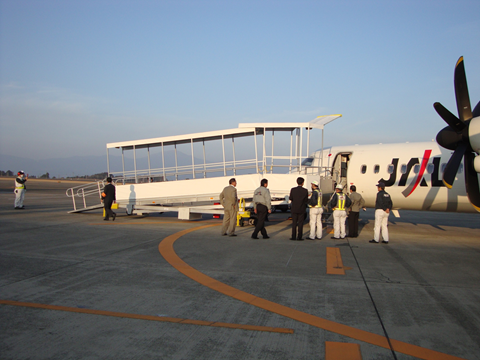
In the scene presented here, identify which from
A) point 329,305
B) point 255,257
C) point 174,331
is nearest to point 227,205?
point 255,257

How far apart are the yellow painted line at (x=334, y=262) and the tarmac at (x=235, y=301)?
0.08ft

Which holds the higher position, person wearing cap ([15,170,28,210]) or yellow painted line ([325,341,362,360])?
person wearing cap ([15,170,28,210])

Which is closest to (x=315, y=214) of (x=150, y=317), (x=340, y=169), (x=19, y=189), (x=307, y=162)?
(x=307, y=162)

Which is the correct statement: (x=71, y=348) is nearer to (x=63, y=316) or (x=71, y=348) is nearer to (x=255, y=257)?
(x=63, y=316)

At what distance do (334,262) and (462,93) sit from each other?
6852 mm

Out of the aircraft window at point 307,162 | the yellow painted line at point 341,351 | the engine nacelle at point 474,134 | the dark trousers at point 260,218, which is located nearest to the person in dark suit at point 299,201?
the dark trousers at point 260,218

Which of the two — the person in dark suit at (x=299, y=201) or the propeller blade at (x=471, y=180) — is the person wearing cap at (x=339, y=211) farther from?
the propeller blade at (x=471, y=180)

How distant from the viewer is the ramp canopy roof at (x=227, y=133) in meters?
14.4

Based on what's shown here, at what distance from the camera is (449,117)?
1025 centimetres

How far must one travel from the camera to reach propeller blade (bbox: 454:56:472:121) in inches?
407

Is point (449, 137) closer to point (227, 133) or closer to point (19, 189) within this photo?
point (227, 133)

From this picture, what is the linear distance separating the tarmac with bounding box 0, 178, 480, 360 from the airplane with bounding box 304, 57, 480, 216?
10.6ft

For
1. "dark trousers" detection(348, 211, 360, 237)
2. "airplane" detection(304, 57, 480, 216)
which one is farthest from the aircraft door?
"dark trousers" detection(348, 211, 360, 237)

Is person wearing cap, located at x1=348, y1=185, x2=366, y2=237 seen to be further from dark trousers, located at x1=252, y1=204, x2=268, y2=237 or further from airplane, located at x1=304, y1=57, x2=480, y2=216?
dark trousers, located at x1=252, y1=204, x2=268, y2=237
